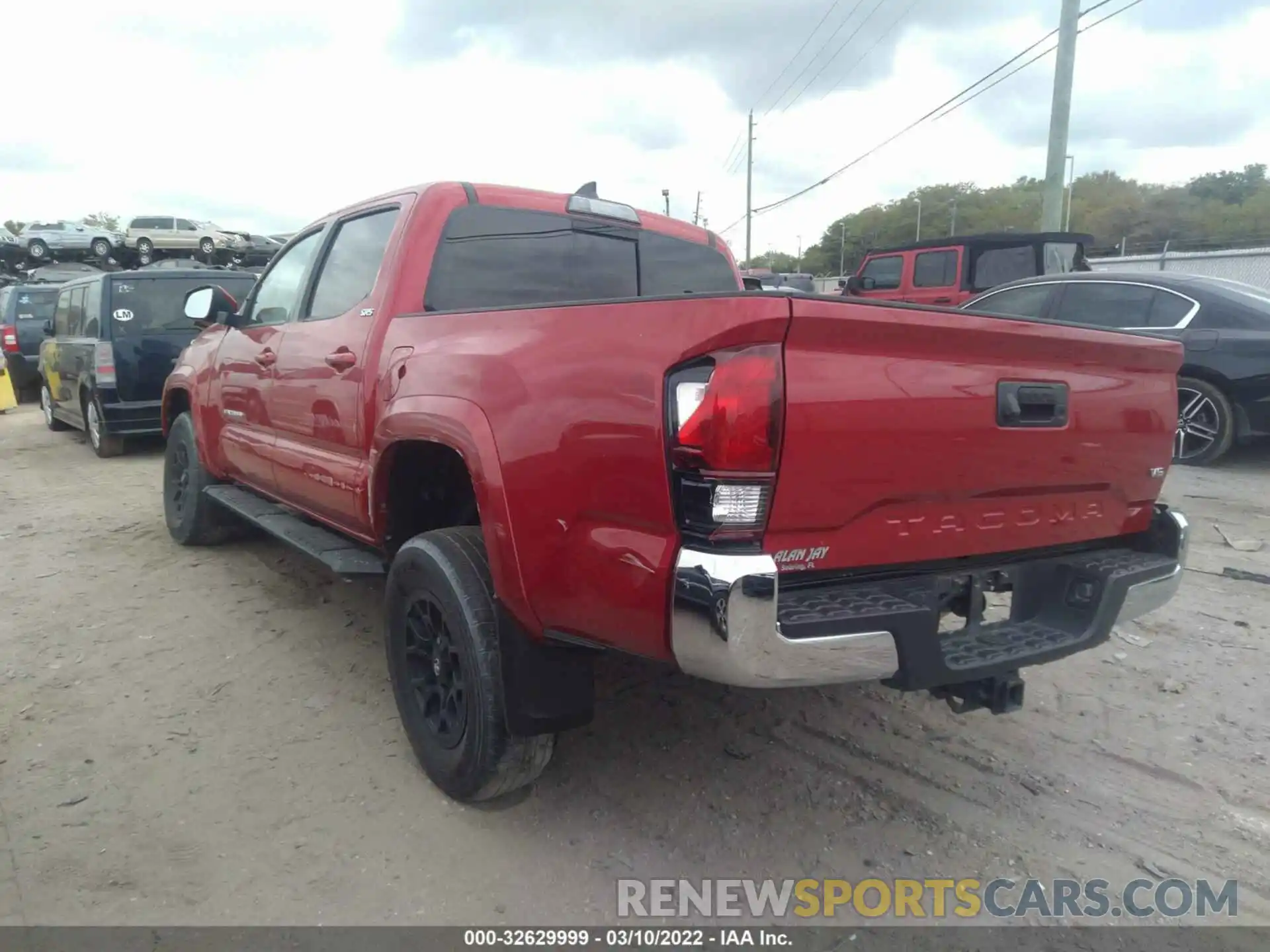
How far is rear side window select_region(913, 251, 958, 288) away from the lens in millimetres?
12328

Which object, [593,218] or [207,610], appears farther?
[207,610]

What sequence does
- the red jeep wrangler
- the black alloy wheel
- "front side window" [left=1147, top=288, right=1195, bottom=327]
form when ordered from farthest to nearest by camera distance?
the red jeep wrangler
"front side window" [left=1147, top=288, right=1195, bottom=327]
the black alloy wheel

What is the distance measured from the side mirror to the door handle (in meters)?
1.62

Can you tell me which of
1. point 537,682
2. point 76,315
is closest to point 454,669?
point 537,682

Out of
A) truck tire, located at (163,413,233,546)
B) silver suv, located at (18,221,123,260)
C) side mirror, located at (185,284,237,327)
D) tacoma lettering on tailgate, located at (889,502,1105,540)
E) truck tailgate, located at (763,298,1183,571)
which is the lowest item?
truck tire, located at (163,413,233,546)

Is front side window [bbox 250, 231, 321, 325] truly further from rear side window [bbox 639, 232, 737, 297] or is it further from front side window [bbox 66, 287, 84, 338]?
front side window [bbox 66, 287, 84, 338]

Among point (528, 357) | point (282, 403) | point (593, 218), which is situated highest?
point (593, 218)

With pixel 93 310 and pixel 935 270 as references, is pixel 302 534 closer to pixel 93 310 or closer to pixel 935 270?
pixel 93 310

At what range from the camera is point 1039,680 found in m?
3.77

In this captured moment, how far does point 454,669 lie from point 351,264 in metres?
1.89

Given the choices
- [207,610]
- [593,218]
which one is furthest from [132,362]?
[593,218]

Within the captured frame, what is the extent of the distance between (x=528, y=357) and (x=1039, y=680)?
2.70 m

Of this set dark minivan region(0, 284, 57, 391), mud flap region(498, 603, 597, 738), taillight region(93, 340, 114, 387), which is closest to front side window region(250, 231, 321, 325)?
mud flap region(498, 603, 597, 738)

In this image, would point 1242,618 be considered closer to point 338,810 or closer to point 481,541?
point 481,541
